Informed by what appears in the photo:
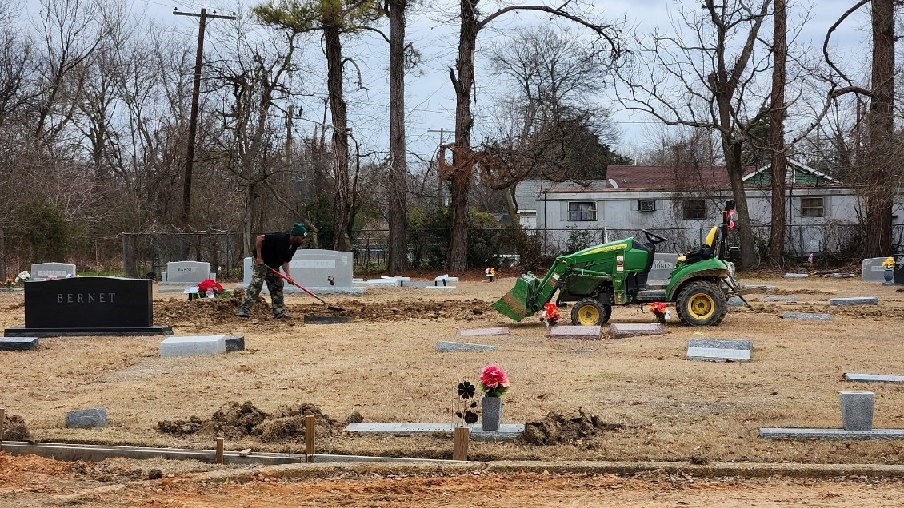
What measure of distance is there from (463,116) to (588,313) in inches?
885

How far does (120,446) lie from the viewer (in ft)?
26.5

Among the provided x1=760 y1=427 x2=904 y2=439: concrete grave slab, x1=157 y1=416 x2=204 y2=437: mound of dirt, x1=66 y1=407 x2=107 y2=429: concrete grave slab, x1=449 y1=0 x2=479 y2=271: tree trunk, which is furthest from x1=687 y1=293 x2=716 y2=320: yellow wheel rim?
x1=449 y1=0 x2=479 y2=271: tree trunk

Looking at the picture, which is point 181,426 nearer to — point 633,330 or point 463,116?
point 633,330

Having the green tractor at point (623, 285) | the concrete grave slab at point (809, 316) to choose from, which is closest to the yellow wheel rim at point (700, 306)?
the green tractor at point (623, 285)

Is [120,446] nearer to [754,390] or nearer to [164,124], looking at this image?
[754,390]

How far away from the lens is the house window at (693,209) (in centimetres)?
4584

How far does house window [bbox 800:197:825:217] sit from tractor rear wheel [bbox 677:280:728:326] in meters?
30.8

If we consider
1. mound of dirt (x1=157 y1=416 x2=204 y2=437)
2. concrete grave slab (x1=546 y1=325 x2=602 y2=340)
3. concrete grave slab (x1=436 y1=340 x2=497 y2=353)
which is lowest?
mound of dirt (x1=157 y1=416 x2=204 y2=437)

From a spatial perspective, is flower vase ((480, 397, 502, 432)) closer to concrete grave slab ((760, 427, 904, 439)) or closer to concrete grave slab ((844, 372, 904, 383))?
concrete grave slab ((760, 427, 904, 439))

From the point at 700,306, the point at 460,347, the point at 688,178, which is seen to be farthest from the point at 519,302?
the point at 688,178

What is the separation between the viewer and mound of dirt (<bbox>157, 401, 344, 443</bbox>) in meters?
8.32

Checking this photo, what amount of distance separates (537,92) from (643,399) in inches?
1900

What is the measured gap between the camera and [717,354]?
1189 centimetres

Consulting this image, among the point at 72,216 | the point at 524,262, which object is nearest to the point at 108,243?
the point at 72,216
